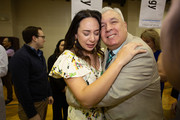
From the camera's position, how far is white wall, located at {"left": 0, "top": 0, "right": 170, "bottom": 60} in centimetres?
588

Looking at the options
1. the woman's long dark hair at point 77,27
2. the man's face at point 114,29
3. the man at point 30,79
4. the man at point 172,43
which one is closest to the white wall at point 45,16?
the man at point 30,79

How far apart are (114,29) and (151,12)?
100 cm

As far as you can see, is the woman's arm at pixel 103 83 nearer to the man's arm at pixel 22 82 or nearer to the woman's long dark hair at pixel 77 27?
the woman's long dark hair at pixel 77 27

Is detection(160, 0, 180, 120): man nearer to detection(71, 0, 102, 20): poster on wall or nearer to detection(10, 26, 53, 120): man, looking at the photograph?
detection(71, 0, 102, 20): poster on wall

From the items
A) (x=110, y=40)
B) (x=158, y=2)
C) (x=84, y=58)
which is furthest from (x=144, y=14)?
(x=84, y=58)

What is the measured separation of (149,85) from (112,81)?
0.33m

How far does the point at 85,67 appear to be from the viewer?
111 cm

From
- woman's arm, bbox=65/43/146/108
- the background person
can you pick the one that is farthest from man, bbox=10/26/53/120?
the background person

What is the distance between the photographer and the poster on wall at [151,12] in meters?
1.75

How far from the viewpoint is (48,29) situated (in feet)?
22.0

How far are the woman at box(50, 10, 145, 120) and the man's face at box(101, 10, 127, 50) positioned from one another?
0.27 ft

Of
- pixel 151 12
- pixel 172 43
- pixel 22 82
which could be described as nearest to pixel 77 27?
pixel 172 43

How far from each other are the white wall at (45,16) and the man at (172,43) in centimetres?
689

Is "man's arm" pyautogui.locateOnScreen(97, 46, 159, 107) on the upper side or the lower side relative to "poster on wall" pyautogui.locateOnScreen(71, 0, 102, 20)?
lower
